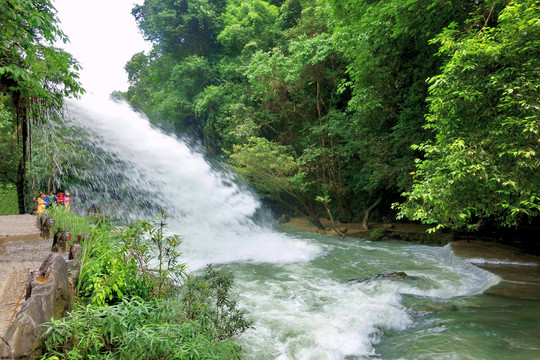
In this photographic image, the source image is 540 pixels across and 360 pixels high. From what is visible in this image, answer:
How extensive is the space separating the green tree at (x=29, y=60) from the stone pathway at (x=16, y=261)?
249 centimetres

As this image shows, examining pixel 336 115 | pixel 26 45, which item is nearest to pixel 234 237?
pixel 336 115

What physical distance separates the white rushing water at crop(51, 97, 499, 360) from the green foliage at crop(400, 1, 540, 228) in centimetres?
228

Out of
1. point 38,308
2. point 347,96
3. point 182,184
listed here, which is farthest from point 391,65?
point 38,308

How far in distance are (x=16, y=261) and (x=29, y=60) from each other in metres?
3.34

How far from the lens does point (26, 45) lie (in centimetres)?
476

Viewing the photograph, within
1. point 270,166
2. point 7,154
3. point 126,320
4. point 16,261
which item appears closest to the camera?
point 126,320

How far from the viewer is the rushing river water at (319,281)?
4.35 meters

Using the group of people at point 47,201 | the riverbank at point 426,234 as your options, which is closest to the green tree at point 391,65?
the riverbank at point 426,234

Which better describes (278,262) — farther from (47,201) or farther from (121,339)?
(47,201)

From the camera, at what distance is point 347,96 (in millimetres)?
17828

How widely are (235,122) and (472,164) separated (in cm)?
1560

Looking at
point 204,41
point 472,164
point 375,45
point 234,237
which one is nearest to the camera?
point 472,164

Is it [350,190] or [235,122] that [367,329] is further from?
[235,122]

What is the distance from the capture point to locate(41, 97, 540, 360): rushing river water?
435 centimetres
